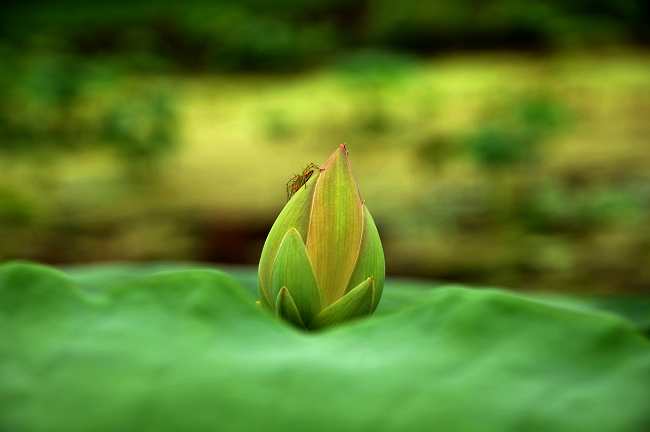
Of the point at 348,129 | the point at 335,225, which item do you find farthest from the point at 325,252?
the point at 348,129

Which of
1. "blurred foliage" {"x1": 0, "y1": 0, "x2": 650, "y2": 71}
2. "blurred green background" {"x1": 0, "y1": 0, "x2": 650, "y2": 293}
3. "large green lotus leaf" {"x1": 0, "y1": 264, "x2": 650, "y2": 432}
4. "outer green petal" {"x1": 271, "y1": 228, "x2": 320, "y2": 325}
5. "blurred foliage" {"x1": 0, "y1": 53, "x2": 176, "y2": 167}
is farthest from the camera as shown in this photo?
"blurred foliage" {"x1": 0, "y1": 0, "x2": 650, "y2": 71}

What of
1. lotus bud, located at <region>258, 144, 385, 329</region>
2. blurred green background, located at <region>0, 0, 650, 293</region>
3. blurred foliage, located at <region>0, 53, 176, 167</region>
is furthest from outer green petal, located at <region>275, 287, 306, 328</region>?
blurred foliage, located at <region>0, 53, 176, 167</region>

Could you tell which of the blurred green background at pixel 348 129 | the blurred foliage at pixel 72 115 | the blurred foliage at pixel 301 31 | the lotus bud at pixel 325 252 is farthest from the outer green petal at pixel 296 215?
the blurred foliage at pixel 301 31

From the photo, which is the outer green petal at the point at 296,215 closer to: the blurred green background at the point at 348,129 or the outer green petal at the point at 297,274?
the outer green petal at the point at 297,274

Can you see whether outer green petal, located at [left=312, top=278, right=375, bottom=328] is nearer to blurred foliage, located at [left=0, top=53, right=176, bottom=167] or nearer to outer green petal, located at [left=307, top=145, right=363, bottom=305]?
outer green petal, located at [left=307, top=145, right=363, bottom=305]

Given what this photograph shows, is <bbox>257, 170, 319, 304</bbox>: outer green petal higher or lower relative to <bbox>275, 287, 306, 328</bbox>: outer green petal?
higher

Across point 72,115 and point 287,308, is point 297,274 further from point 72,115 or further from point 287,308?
point 72,115

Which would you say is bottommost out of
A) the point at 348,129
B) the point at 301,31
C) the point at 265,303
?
the point at 348,129
